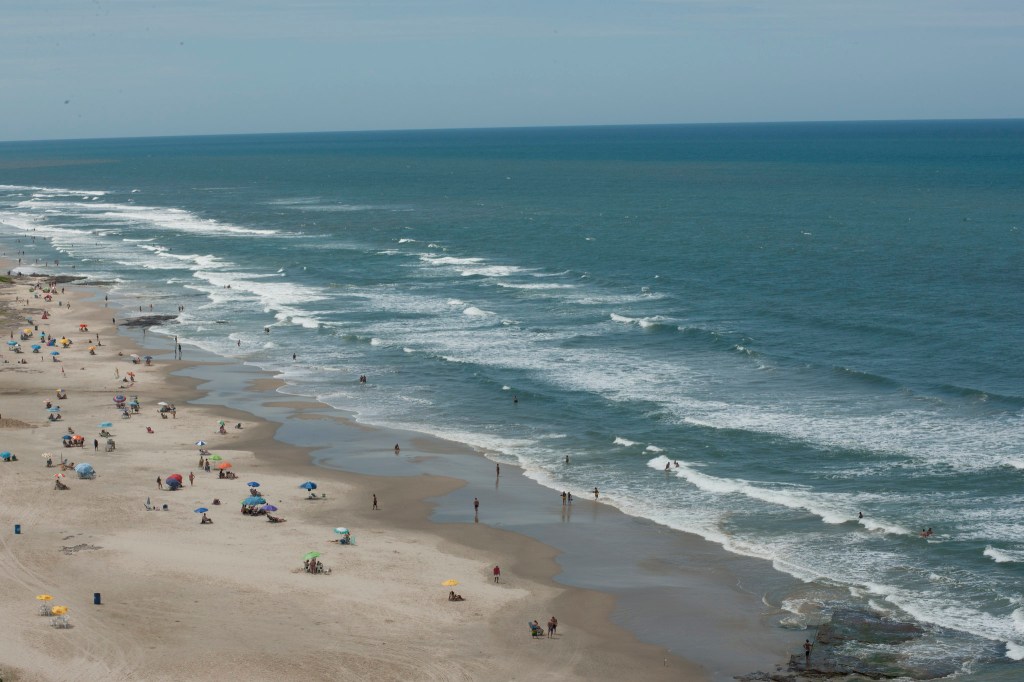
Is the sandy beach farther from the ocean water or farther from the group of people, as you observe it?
the ocean water

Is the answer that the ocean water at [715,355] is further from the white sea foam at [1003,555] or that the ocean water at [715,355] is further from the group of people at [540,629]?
the group of people at [540,629]

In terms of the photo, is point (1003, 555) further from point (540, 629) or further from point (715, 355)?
point (715, 355)

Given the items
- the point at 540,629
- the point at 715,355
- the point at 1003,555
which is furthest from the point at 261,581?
the point at 715,355

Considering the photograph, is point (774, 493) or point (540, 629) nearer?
point (540, 629)

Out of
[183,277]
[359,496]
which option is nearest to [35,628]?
[359,496]

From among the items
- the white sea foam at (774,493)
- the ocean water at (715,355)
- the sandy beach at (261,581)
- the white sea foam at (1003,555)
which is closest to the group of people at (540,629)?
the sandy beach at (261,581)
